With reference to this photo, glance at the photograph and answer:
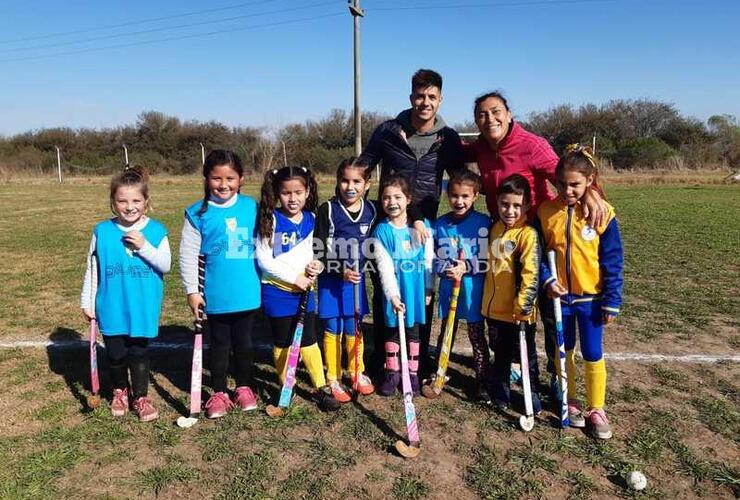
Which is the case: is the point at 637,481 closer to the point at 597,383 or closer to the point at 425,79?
the point at 597,383

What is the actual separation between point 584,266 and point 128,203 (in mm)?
3118

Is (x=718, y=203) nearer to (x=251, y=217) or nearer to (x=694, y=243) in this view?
(x=694, y=243)

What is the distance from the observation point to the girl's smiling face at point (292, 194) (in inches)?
146

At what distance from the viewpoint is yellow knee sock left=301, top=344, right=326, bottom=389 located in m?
3.96

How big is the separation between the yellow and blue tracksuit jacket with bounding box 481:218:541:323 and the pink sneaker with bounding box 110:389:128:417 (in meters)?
2.71

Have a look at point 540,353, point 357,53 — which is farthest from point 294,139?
point 540,353

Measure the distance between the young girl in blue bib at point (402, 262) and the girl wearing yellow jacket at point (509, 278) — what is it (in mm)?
475

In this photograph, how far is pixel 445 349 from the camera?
4.03m

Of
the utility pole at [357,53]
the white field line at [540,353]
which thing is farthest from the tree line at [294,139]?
the white field line at [540,353]

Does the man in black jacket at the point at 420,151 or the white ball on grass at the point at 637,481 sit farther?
the man in black jacket at the point at 420,151

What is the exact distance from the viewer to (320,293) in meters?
4.04

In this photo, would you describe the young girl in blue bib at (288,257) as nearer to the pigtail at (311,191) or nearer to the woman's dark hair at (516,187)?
the pigtail at (311,191)

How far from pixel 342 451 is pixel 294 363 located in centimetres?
79

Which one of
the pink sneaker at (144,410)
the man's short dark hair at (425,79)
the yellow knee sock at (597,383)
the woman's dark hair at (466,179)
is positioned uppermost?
the man's short dark hair at (425,79)
